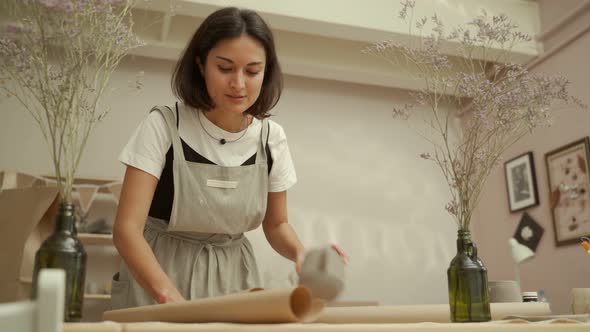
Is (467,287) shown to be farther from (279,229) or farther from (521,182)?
(521,182)

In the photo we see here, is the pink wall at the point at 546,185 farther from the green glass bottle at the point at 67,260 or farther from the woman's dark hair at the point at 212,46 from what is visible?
the green glass bottle at the point at 67,260

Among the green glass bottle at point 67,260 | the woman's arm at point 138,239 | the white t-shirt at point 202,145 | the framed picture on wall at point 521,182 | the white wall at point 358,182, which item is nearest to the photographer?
the green glass bottle at point 67,260

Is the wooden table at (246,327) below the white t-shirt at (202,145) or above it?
below

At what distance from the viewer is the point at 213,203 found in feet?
4.27

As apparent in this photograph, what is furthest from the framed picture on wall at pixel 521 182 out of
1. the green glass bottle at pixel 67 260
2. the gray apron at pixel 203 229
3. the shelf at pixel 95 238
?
the green glass bottle at pixel 67 260

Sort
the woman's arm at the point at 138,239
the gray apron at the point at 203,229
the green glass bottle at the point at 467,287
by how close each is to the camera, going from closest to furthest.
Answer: the green glass bottle at the point at 467,287 → the woman's arm at the point at 138,239 → the gray apron at the point at 203,229

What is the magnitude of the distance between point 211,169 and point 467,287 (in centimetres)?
67

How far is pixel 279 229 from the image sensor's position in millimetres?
1425

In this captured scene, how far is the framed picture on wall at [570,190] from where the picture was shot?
11.0ft

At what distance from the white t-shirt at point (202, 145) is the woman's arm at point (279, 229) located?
36 mm

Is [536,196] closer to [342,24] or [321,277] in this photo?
[342,24]

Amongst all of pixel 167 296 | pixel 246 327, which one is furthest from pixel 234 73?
pixel 246 327

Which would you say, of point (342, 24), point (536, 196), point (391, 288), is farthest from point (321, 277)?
point (391, 288)

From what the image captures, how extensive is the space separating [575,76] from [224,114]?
9.68 ft
